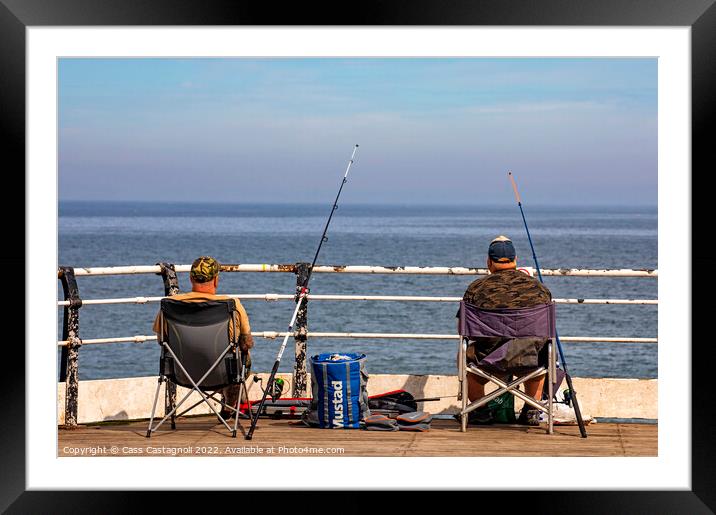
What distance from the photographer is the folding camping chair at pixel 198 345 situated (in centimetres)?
632

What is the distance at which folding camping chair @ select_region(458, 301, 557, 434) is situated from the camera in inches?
250

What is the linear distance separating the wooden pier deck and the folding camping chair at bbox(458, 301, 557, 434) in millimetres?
229

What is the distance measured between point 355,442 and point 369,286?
42.1m

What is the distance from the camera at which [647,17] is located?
4.76 meters

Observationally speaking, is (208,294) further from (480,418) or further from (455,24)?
(455,24)

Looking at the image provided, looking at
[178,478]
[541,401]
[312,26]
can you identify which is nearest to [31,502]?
[178,478]

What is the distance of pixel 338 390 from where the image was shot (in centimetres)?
659

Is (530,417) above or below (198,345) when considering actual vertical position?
below

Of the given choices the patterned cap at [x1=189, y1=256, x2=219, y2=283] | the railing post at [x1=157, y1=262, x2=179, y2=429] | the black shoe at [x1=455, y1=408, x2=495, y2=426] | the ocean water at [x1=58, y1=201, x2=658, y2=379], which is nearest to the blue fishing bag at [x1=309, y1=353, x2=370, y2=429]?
the black shoe at [x1=455, y1=408, x2=495, y2=426]

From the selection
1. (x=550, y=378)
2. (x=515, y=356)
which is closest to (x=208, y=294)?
(x=515, y=356)

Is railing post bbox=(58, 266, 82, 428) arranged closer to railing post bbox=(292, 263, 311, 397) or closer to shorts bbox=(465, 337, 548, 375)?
railing post bbox=(292, 263, 311, 397)
